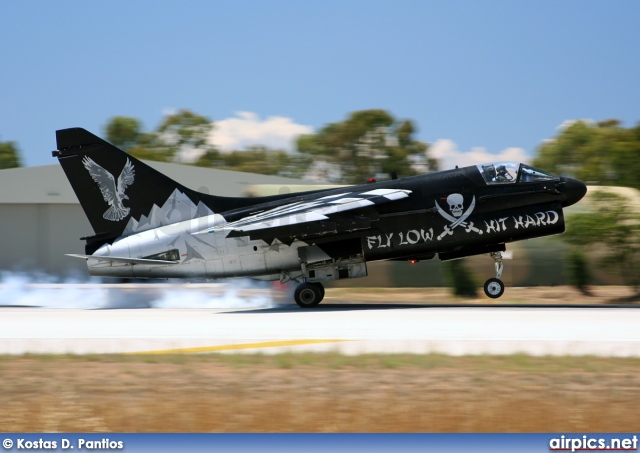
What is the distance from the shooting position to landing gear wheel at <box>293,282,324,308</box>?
68.5 ft

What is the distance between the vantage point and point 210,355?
12078 millimetres

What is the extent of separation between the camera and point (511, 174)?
20.1 metres

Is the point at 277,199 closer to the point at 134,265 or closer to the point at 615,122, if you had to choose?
the point at 134,265

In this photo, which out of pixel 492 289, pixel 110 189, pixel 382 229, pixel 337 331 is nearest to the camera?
pixel 337 331

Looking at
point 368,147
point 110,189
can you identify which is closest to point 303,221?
point 110,189

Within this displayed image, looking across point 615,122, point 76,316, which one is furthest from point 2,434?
point 615,122

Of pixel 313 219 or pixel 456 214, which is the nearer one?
pixel 313 219

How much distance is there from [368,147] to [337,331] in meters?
70.9

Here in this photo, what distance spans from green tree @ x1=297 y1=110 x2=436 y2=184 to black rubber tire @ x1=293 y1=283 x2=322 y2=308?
198 ft

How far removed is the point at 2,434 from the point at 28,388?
259 centimetres

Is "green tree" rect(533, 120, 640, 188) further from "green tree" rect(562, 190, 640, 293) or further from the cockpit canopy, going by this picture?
the cockpit canopy

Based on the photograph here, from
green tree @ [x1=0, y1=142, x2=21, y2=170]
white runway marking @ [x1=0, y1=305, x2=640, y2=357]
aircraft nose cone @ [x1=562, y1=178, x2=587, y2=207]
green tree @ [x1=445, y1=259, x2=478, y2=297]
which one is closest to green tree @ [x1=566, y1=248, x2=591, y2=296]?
green tree @ [x1=445, y1=259, x2=478, y2=297]

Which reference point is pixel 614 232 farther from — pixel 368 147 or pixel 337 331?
pixel 368 147

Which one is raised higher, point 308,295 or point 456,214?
point 456,214
